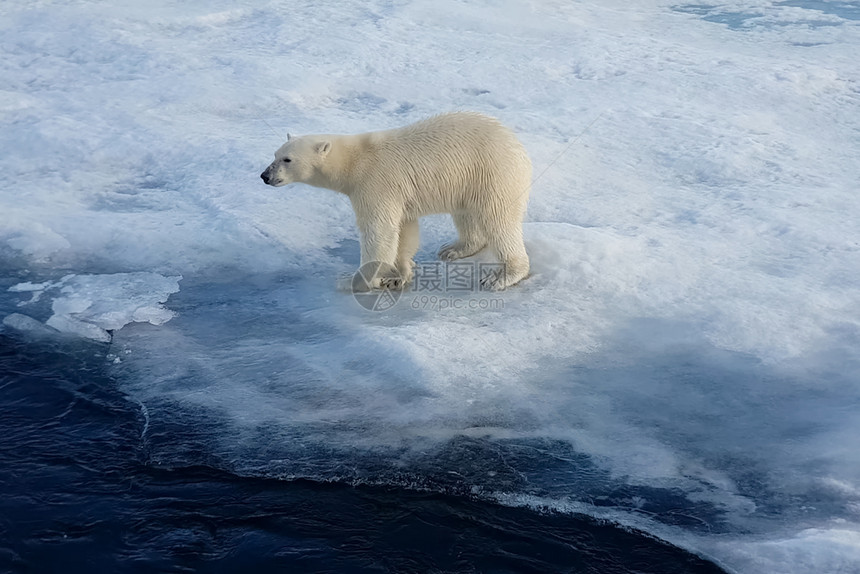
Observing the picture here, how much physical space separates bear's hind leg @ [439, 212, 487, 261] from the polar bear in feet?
0.23

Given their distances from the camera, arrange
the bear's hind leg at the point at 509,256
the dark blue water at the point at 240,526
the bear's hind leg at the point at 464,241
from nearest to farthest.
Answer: the dark blue water at the point at 240,526 → the bear's hind leg at the point at 509,256 → the bear's hind leg at the point at 464,241

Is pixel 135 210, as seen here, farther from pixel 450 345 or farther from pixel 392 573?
pixel 392 573

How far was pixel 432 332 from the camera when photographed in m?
4.89

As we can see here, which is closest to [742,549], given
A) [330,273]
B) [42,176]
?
[330,273]

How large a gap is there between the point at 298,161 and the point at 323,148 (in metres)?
0.19

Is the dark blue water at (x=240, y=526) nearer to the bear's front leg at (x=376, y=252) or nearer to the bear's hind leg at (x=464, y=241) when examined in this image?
the bear's front leg at (x=376, y=252)

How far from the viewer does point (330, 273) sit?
18.6 feet

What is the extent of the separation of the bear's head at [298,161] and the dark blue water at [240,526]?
1.82m

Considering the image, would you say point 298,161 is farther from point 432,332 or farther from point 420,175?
point 432,332

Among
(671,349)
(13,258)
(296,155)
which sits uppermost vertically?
(296,155)

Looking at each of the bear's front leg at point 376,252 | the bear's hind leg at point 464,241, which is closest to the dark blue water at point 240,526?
the bear's front leg at point 376,252

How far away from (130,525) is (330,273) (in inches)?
96.1

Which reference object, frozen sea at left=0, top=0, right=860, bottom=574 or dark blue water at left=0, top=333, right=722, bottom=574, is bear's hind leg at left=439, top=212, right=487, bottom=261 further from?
dark blue water at left=0, top=333, right=722, bottom=574

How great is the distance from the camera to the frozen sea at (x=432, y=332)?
140 inches
